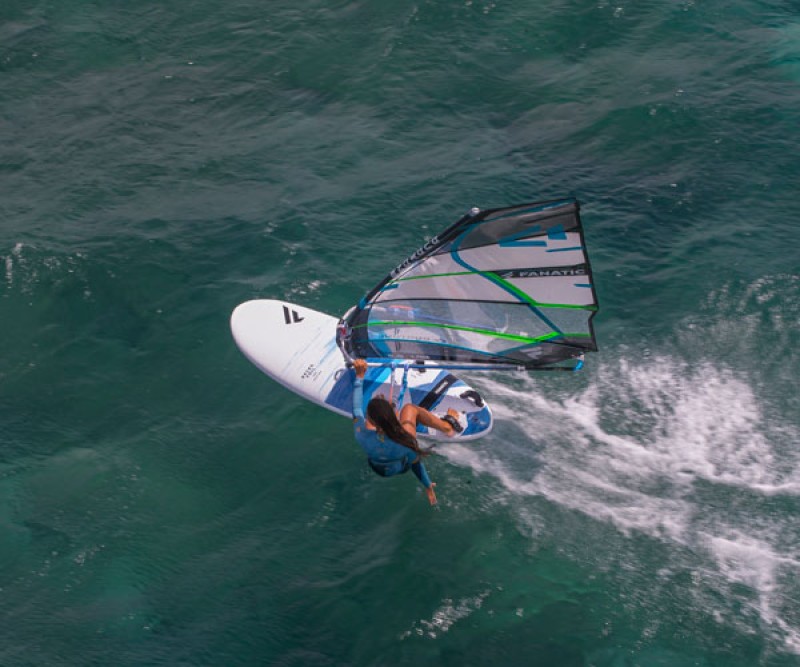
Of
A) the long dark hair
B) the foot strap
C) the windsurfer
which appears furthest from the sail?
the long dark hair

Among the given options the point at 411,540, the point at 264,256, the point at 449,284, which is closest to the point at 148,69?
the point at 264,256

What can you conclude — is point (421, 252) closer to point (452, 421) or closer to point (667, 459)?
point (452, 421)

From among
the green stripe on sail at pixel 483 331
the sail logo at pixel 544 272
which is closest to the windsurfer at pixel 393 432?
the green stripe on sail at pixel 483 331

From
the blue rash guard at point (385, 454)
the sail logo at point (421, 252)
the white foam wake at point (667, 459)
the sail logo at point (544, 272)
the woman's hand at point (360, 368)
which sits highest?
the sail logo at point (421, 252)

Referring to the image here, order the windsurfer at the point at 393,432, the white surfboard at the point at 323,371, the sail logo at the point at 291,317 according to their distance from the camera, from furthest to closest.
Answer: the sail logo at the point at 291,317
the white surfboard at the point at 323,371
the windsurfer at the point at 393,432

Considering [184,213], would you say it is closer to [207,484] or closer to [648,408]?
[207,484]

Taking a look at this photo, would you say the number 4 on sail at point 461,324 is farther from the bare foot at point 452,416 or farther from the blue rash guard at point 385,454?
the blue rash guard at point 385,454

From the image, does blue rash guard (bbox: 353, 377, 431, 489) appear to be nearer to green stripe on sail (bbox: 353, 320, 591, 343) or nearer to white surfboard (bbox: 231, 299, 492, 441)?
white surfboard (bbox: 231, 299, 492, 441)
